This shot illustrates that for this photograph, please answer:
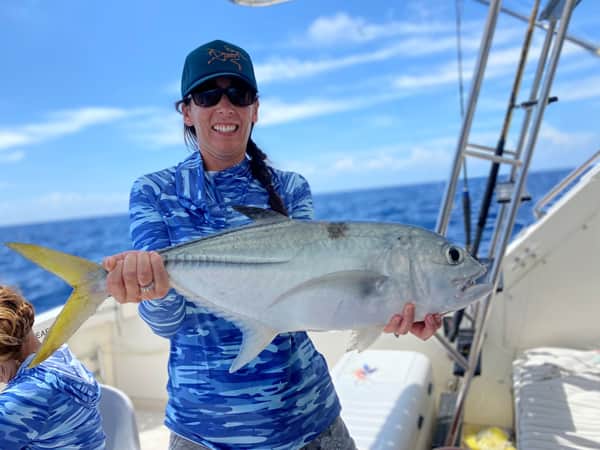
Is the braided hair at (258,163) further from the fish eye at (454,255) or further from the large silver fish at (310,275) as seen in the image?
the fish eye at (454,255)

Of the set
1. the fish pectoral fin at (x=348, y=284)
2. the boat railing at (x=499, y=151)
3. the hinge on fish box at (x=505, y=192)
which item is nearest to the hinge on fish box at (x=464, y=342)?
the boat railing at (x=499, y=151)

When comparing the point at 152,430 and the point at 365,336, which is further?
the point at 152,430

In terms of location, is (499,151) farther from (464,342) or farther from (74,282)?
(74,282)

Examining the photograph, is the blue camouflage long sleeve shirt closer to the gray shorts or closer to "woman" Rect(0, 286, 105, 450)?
"woman" Rect(0, 286, 105, 450)

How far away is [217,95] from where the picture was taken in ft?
4.38

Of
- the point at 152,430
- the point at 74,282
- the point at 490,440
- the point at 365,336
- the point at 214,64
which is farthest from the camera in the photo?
the point at 152,430

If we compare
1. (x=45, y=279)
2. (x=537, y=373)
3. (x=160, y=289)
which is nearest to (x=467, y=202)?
(x=537, y=373)

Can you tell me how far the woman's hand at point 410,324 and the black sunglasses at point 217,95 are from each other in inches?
27.6

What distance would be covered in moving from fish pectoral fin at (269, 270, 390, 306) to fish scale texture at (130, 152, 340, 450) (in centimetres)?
19

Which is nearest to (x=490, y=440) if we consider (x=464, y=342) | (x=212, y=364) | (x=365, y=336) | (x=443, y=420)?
(x=443, y=420)

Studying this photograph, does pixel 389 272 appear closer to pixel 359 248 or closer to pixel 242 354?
pixel 359 248

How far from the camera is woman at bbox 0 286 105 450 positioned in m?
1.40

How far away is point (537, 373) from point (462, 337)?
59 centimetres

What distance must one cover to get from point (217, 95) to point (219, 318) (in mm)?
599
